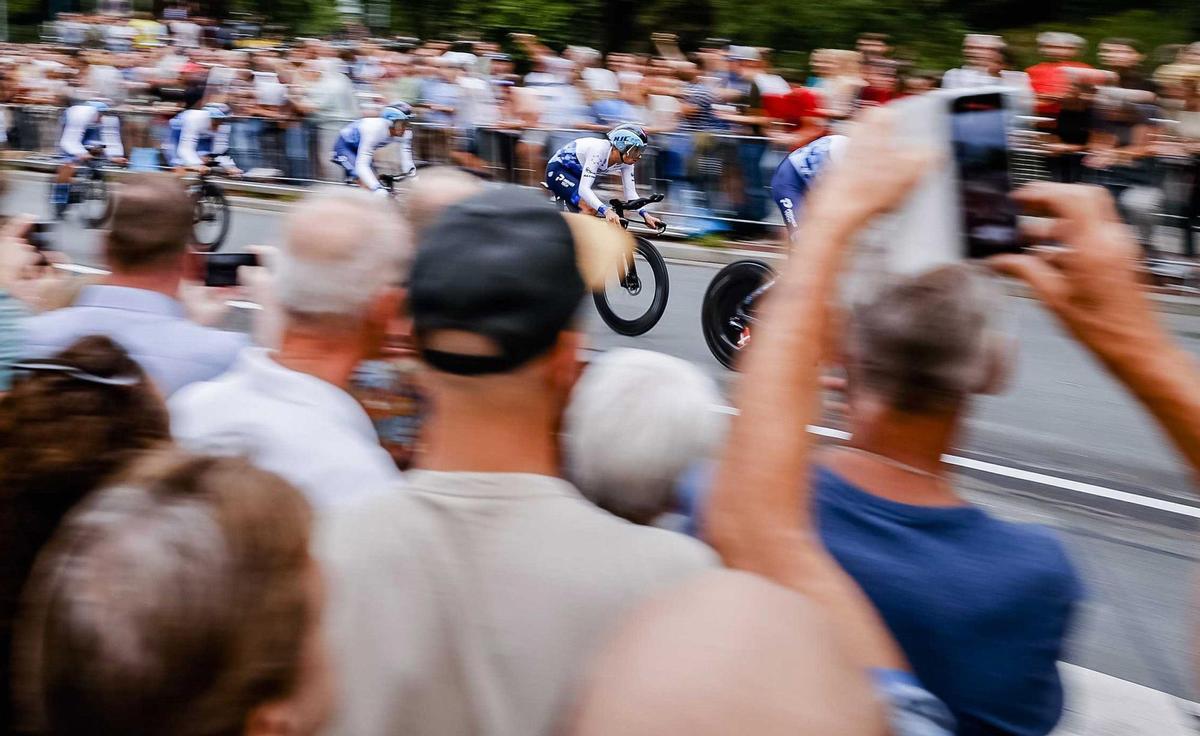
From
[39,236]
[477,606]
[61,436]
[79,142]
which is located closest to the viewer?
[477,606]

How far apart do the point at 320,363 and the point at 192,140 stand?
13788 mm

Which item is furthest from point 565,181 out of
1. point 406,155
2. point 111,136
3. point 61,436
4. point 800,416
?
point 800,416

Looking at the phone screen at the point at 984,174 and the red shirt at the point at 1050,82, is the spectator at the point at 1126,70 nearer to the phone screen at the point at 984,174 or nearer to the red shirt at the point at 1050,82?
the red shirt at the point at 1050,82

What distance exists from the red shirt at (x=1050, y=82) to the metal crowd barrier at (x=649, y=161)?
0.43 metres

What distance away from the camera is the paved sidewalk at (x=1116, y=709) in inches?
146

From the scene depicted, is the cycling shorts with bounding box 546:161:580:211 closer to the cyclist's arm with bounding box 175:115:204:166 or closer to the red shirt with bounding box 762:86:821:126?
the red shirt with bounding box 762:86:821:126

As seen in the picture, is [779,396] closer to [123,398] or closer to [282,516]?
[282,516]

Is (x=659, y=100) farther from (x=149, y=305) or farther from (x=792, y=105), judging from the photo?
(x=149, y=305)

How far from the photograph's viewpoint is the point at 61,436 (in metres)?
1.97

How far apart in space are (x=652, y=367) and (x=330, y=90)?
14.8 metres

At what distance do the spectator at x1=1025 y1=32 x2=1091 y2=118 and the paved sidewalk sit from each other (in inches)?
289

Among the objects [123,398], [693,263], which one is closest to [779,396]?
[123,398]

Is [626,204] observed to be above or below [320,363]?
below

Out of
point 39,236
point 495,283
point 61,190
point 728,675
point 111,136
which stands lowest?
point 61,190
